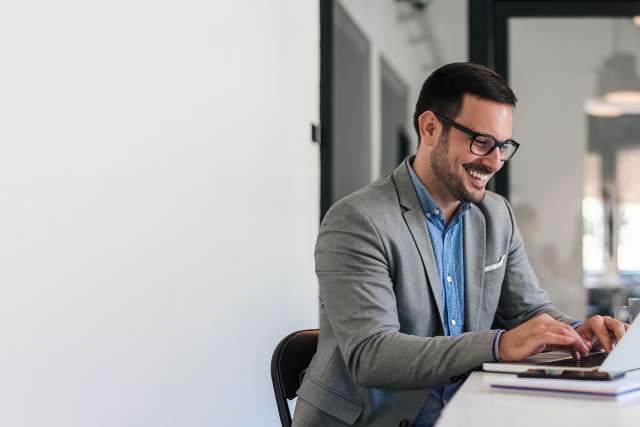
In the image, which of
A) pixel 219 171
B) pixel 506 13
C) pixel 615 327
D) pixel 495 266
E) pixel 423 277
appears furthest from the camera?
pixel 506 13

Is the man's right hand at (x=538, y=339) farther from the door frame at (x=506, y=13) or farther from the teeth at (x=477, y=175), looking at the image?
the door frame at (x=506, y=13)

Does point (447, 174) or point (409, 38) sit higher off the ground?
point (409, 38)

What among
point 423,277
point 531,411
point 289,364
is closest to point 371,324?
point 423,277

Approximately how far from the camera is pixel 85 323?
84.3 inches

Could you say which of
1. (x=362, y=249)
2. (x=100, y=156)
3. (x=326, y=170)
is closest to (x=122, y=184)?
(x=100, y=156)

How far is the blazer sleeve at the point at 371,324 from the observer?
1.87 meters

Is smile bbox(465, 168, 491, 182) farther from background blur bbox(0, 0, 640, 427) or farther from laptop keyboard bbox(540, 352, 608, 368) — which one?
background blur bbox(0, 0, 640, 427)

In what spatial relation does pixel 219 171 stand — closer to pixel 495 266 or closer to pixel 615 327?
pixel 495 266

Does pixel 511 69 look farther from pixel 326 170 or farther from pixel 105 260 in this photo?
pixel 105 260

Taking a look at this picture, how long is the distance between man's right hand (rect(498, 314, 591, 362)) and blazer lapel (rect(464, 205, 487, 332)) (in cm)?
45

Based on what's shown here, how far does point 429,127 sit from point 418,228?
0.28m

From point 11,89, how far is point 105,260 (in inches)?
20.1

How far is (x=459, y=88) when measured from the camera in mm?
2277

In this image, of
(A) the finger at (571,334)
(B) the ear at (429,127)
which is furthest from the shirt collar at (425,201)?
(A) the finger at (571,334)
